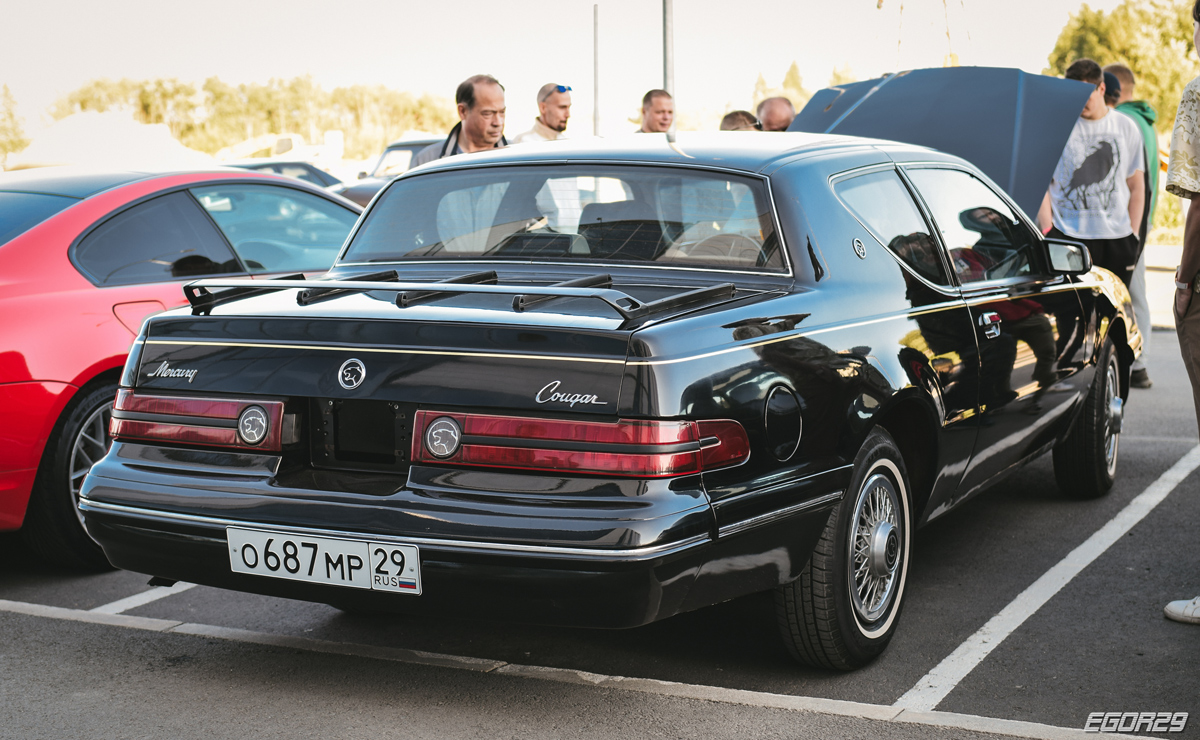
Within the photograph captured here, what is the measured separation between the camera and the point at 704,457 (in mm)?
3025

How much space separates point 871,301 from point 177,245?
313 centimetres

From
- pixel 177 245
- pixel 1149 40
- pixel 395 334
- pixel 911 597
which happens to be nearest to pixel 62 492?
pixel 177 245

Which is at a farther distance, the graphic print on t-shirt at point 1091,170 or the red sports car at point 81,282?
the graphic print on t-shirt at point 1091,170

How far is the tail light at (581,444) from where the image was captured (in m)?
2.94

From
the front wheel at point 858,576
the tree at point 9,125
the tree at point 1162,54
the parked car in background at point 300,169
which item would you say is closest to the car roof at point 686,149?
the front wheel at point 858,576

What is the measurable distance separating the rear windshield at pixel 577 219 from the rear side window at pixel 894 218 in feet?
1.39

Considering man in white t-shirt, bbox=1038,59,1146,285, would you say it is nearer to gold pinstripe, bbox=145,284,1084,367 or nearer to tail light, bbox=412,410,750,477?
gold pinstripe, bbox=145,284,1084,367

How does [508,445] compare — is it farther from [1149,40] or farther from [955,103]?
[1149,40]

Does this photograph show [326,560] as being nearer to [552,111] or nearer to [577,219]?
[577,219]

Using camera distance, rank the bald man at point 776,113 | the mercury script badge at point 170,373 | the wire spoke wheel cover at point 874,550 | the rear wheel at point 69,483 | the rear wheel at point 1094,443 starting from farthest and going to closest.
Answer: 1. the bald man at point 776,113
2. the rear wheel at point 1094,443
3. the rear wheel at point 69,483
4. the wire spoke wheel cover at point 874,550
5. the mercury script badge at point 170,373

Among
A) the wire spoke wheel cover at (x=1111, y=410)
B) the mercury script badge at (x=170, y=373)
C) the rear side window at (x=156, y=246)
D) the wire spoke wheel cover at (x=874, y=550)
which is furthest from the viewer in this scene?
the wire spoke wheel cover at (x=1111, y=410)

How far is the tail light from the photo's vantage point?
9.66 feet

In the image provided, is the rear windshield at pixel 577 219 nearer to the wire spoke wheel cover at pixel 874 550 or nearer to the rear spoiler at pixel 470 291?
the rear spoiler at pixel 470 291
